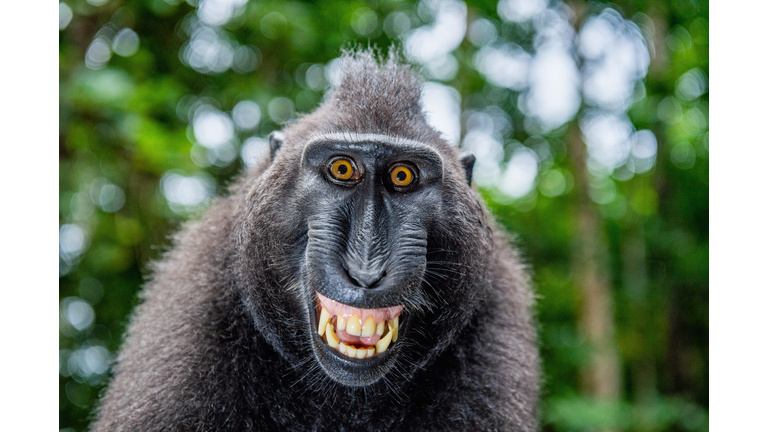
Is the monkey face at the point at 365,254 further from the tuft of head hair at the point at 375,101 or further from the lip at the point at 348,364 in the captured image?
the tuft of head hair at the point at 375,101

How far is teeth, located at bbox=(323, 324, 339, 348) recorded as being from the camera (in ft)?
9.14

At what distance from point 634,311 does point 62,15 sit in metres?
13.6

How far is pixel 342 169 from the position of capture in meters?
2.92

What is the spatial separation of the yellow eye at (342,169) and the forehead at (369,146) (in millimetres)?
61

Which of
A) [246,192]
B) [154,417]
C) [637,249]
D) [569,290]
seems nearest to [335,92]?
[246,192]

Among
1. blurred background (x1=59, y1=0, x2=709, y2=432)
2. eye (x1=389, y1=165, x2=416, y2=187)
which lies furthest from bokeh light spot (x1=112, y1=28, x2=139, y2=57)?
eye (x1=389, y1=165, x2=416, y2=187)

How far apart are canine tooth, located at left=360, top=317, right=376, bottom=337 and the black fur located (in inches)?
6.3

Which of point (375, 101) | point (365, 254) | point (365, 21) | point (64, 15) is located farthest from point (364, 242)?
point (365, 21)

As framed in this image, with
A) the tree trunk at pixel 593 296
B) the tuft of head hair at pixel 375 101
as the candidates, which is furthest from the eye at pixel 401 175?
the tree trunk at pixel 593 296

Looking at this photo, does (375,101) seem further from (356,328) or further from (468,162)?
(356,328)

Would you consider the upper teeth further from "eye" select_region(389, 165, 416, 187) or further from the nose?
"eye" select_region(389, 165, 416, 187)

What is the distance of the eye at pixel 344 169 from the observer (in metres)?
2.91

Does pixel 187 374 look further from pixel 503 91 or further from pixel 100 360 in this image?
pixel 503 91

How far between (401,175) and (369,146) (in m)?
0.22
